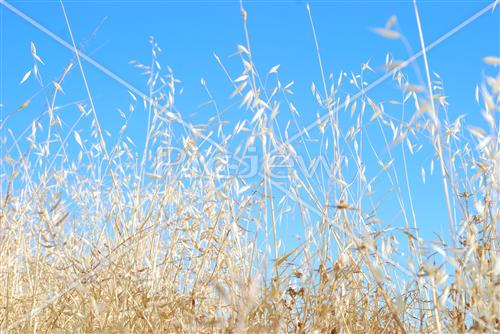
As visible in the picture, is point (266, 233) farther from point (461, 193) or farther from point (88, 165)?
point (88, 165)

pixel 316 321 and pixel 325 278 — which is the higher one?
pixel 325 278

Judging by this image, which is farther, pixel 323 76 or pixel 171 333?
pixel 323 76

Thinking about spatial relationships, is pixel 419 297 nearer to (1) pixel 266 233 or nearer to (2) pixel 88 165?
(1) pixel 266 233

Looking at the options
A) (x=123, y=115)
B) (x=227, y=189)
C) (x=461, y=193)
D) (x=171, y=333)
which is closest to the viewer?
(x=171, y=333)

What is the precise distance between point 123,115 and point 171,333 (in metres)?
1.26

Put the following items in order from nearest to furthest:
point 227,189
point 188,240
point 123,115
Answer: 1. point 227,189
2. point 188,240
3. point 123,115

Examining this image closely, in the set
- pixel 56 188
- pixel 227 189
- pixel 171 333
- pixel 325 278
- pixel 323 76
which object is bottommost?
pixel 171 333

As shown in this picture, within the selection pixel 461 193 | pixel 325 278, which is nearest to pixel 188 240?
pixel 325 278

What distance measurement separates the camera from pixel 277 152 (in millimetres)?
1735

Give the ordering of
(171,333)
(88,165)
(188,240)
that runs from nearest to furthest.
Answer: (171,333)
(188,240)
(88,165)

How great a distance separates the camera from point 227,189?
1862 mm

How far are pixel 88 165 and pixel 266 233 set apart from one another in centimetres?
152

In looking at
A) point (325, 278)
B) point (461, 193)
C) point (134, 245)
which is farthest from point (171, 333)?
point (461, 193)

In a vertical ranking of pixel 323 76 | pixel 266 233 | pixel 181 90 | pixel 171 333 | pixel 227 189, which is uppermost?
pixel 181 90
